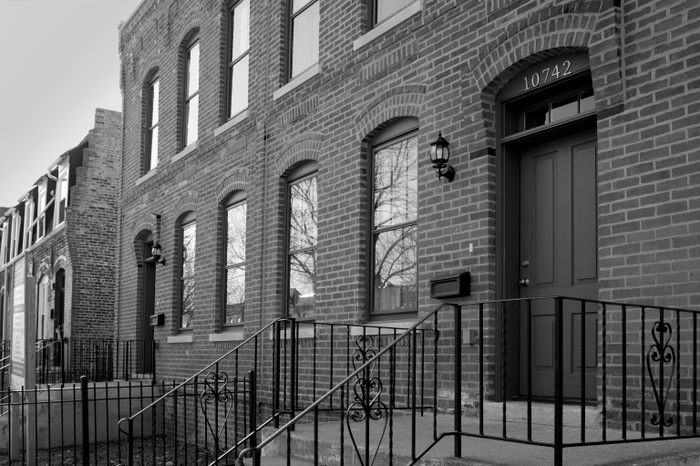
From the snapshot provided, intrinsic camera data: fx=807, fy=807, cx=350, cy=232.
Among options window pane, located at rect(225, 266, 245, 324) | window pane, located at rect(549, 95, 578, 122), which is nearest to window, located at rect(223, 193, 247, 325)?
window pane, located at rect(225, 266, 245, 324)

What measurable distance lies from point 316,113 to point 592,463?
609 cm

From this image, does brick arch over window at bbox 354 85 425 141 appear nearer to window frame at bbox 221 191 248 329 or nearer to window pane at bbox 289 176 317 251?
window pane at bbox 289 176 317 251

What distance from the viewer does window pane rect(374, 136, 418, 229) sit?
816cm

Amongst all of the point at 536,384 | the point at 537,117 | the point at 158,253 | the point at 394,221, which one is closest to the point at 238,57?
the point at 158,253

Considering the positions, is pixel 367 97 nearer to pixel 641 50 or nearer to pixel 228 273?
pixel 641 50

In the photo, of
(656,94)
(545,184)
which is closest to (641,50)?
(656,94)

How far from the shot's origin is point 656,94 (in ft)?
18.5

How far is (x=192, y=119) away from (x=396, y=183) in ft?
20.9

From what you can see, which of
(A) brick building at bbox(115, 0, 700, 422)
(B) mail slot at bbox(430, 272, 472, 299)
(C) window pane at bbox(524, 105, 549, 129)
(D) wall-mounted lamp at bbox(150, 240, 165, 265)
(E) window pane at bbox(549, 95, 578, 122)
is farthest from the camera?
(D) wall-mounted lamp at bbox(150, 240, 165, 265)

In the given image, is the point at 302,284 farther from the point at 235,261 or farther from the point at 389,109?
the point at 389,109

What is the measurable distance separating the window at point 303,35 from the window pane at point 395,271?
114 inches

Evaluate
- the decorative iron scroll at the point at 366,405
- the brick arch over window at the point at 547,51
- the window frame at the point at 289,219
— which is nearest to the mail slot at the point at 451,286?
the decorative iron scroll at the point at 366,405

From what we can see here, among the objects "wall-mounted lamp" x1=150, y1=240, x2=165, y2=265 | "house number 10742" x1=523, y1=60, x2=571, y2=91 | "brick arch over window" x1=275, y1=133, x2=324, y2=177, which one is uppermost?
"house number 10742" x1=523, y1=60, x2=571, y2=91

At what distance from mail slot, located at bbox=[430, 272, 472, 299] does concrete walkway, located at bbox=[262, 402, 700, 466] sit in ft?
3.26
